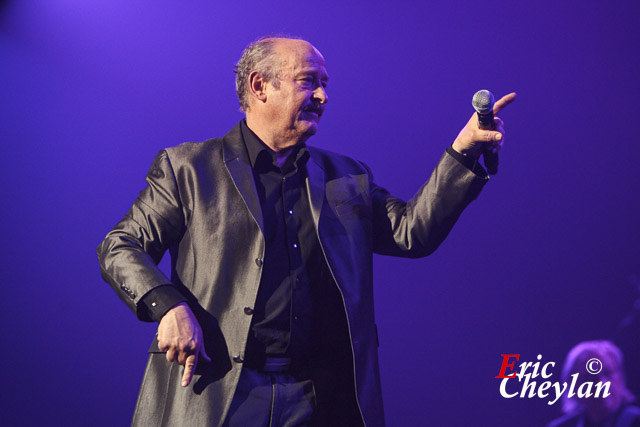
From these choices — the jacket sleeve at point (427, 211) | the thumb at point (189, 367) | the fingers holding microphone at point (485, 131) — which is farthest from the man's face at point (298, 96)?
the thumb at point (189, 367)

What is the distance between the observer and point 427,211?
1.48 meters

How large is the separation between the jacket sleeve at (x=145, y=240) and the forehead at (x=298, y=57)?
402 mm

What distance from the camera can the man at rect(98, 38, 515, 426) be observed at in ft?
4.32

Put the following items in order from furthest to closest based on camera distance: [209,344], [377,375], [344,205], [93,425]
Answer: [93,425]
[344,205]
[377,375]
[209,344]

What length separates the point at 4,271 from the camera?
2682 millimetres

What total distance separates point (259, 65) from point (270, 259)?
0.57m

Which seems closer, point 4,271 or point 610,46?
point 610,46

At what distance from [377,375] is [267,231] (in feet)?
1.45

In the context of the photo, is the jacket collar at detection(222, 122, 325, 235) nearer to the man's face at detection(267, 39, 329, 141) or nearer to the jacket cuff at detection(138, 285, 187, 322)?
the man's face at detection(267, 39, 329, 141)

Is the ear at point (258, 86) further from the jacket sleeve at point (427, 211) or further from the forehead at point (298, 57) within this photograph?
the jacket sleeve at point (427, 211)

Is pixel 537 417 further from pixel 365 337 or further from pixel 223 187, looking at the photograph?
pixel 223 187

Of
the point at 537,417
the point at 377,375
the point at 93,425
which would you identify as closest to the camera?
the point at 377,375

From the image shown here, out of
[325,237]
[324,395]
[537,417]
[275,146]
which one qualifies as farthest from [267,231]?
[537,417]

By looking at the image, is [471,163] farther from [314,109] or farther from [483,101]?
[314,109]
